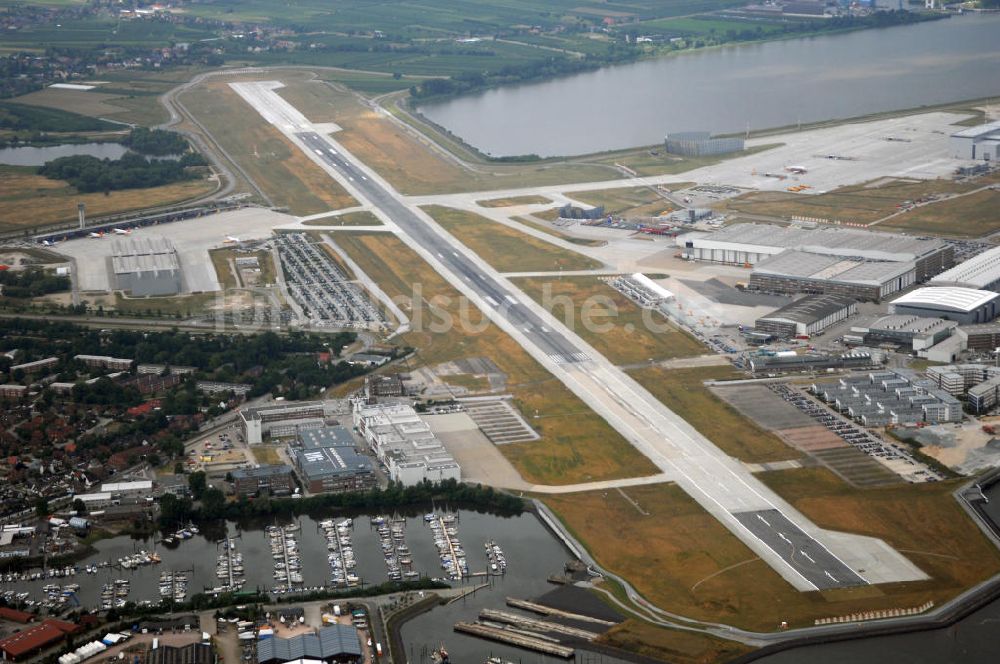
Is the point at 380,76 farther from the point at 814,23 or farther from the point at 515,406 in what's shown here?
the point at 515,406

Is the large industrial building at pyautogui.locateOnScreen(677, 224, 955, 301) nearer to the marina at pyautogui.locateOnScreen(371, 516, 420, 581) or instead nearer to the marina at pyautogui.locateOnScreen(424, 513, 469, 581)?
the marina at pyautogui.locateOnScreen(424, 513, 469, 581)

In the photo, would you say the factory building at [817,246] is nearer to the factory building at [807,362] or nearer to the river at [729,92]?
the factory building at [807,362]

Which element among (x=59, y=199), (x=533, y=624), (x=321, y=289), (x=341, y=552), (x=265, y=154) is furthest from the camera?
(x=265, y=154)

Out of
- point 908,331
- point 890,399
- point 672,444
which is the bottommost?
point 672,444

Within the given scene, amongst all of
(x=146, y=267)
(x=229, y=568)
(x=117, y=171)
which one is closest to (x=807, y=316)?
(x=229, y=568)

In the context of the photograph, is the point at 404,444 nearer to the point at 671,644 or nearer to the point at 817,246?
the point at 671,644

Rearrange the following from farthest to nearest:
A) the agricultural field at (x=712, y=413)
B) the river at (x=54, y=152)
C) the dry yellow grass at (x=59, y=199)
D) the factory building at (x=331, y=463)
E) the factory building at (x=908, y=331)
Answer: the river at (x=54, y=152), the dry yellow grass at (x=59, y=199), the factory building at (x=908, y=331), the agricultural field at (x=712, y=413), the factory building at (x=331, y=463)

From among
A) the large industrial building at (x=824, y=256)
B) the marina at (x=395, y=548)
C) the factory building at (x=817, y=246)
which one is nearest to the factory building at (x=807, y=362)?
the large industrial building at (x=824, y=256)
